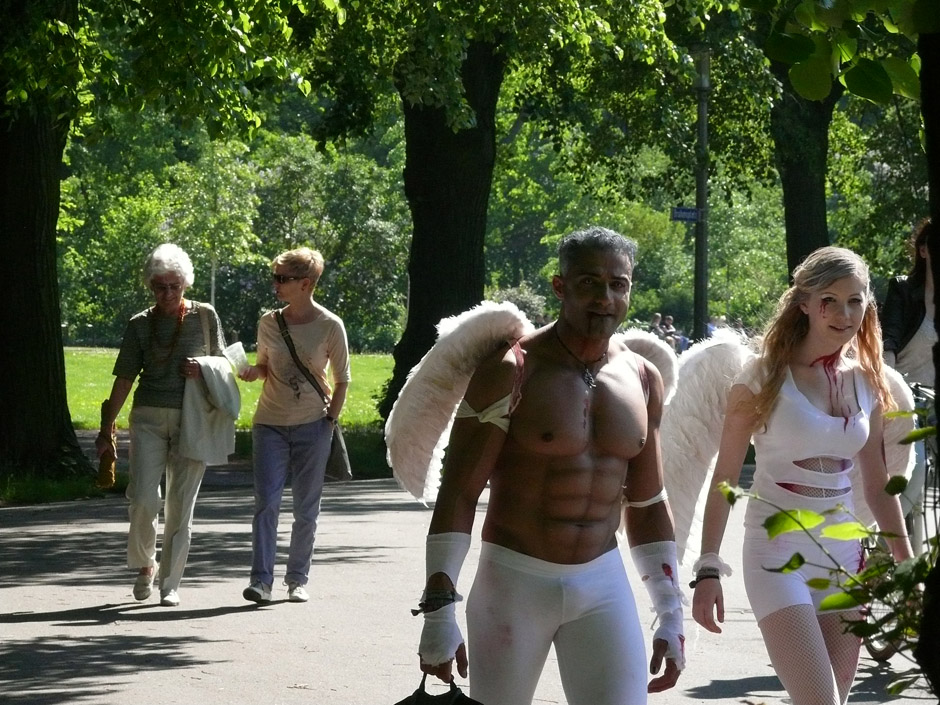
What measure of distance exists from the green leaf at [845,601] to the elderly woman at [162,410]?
777 centimetres

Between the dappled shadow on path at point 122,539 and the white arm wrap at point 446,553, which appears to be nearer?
the white arm wrap at point 446,553

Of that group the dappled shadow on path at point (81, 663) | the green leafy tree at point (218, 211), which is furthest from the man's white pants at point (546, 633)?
the green leafy tree at point (218, 211)

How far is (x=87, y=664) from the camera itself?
781 centimetres

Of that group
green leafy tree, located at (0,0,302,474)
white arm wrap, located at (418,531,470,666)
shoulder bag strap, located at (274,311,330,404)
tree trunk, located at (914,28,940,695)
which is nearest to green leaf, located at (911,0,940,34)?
tree trunk, located at (914,28,940,695)

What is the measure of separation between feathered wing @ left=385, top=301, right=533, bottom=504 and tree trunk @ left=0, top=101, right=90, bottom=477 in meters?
12.1

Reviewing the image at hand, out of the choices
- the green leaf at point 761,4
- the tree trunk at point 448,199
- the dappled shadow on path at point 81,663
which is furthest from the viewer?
the tree trunk at point 448,199

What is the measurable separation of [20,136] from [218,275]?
45.2m

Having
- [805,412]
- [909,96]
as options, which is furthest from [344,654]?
[909,96]

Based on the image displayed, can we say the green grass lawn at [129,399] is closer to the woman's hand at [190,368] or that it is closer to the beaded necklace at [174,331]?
the beaded necklace at [174,331]

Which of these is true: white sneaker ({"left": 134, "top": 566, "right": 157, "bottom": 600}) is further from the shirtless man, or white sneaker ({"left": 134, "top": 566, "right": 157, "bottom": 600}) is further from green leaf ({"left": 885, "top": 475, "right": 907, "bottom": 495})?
green leaf ({"left": 885, "top": 475, "right": 907, "bottom": 495})

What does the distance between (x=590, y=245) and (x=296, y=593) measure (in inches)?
228

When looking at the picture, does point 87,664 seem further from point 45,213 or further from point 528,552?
point 45,213

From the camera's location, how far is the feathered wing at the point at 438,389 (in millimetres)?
4371

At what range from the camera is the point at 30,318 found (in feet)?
53.8
